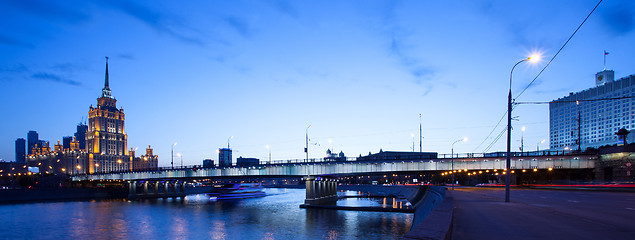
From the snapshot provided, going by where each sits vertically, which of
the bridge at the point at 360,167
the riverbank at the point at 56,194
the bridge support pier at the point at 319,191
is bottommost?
the riverbank at the point at 56,194

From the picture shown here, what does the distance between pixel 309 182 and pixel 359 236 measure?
42.1 m

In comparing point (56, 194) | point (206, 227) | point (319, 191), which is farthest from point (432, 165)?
point (56, 194)

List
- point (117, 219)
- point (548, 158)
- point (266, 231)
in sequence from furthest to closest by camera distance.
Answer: point (548, 158)
point (117, 219)
point (266, 231)

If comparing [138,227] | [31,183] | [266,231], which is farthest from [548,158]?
[31,183]

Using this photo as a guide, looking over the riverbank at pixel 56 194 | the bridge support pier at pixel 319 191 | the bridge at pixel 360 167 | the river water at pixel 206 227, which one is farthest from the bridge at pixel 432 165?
the riverbank at pixel 56 194

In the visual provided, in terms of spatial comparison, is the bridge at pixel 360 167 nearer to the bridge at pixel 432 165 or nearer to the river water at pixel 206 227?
the bridge at pixel 432 165

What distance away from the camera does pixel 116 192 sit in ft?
441

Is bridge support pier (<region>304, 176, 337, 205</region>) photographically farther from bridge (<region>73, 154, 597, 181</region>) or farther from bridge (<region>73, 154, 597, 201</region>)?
bridge (<region>73, 154, 597, 181</region>)

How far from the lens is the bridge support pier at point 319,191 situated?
85.5 m

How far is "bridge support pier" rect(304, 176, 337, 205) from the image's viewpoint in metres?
85.5

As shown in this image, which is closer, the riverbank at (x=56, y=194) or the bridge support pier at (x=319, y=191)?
the bridge support pier at (x=319, y=191)

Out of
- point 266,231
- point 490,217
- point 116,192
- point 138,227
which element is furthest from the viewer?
point 116,192

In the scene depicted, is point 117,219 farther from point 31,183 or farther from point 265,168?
point 31,183

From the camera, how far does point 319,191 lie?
298 feet
